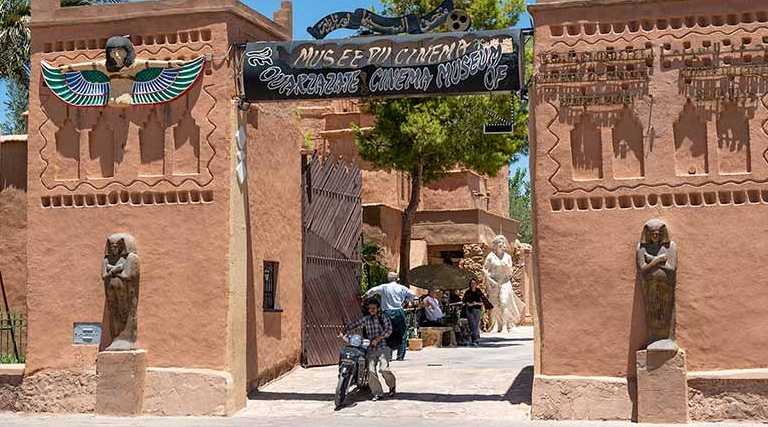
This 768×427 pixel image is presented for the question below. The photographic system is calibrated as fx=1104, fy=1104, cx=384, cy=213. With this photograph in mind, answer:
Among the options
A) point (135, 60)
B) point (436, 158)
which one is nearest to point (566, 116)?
point (135, 60)

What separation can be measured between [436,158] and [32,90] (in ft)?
42.1

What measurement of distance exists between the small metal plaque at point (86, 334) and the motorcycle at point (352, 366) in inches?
130

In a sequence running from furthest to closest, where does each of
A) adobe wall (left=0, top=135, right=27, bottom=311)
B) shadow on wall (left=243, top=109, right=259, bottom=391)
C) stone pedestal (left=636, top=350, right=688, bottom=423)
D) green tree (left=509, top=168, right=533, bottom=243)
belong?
green tree (left=509, top=168, right=533, bottom=243) → adobe wall (left=0, top=135, right=27, bottom=311) → shadow on wall (left=243, top=109, right=259, bottom=391) → stone pedestal (left=636, top=350, right=688, bottom=423)

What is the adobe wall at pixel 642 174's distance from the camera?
13273mm

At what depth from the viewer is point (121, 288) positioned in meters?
14.6

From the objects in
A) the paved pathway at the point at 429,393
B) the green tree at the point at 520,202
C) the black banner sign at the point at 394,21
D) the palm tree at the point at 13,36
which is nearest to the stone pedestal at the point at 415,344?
the paved pathway at the point at 429,393

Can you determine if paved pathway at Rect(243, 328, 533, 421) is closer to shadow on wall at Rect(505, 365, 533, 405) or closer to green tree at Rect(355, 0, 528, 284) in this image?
shadow on wall at Rect(505, 365, 533, 405)

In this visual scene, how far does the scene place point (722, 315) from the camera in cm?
1322

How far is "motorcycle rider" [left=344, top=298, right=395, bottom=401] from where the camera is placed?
1484cm

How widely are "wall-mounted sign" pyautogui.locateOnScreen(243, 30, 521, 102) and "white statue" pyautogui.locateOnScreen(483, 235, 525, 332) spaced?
13.2 metres

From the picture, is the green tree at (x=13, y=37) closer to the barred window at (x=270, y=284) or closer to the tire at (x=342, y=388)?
the barred window at (x=270, y=284)

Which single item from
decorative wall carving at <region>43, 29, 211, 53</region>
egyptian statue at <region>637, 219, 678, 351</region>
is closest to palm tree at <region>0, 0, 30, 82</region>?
decorative wall carving at <region>43, 29, 211, 53</region>

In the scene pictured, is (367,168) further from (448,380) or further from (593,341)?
(593,341)

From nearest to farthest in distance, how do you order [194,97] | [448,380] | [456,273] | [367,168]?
[194,97] → [448,380] → [456,273] → [367,168]
